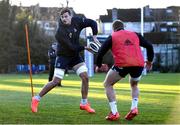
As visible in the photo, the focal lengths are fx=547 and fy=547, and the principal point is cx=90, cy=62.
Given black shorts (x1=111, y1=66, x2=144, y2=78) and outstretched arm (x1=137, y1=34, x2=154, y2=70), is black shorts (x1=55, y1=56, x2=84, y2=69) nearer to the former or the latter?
black shorts (x1=111, y1=66, x2=144, y2=78)

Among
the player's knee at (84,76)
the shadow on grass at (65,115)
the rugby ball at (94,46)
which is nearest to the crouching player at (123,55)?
the shadow on grass at (65,115)

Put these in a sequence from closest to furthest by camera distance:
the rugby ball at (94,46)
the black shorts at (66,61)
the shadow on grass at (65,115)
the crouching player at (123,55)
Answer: the shadow on grass at (65,115) < the crouching player at (123,55) < the rugby ball at (94,46) < the black shorts at (66,61)

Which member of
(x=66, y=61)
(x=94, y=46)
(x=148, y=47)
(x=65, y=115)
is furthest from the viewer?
(x=66, y=61)

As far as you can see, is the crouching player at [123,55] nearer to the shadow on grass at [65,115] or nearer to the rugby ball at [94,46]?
the shadow on grass at [65,115]

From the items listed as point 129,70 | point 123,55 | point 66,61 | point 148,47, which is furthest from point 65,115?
point 148,47

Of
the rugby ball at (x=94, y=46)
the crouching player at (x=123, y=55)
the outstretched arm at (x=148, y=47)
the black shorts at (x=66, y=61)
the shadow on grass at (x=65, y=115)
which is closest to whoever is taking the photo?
the shadow on grass at (x=65, y=115)

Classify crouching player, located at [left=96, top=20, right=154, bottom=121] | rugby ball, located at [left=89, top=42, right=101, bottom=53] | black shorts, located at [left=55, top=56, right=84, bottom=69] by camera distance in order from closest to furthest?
crouching player, located at [left=96, top=20, right=154, bottom=121], rugby ball, located at [left=89, top=42, right=101, bottom=53], black shorts, located at [left=55, top=56, right=84, bottom=69]

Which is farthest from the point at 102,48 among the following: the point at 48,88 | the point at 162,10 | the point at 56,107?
the point at 162,10

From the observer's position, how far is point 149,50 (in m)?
9.48

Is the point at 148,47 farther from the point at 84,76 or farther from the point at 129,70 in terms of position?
the point at 84,76

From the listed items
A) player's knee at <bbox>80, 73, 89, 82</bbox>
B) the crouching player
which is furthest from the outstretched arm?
player's knee at <bbox>80, 73, 89, 82</bbox>

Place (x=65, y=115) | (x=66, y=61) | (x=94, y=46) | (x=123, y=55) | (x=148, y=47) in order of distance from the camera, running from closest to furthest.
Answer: (x=123, y=55) < (x=148, y=47) < (x=65, y=115) < (x=94, y=46) < (x=66, y=61)

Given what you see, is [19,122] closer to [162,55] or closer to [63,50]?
[63,50]

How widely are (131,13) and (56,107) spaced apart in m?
78.9
